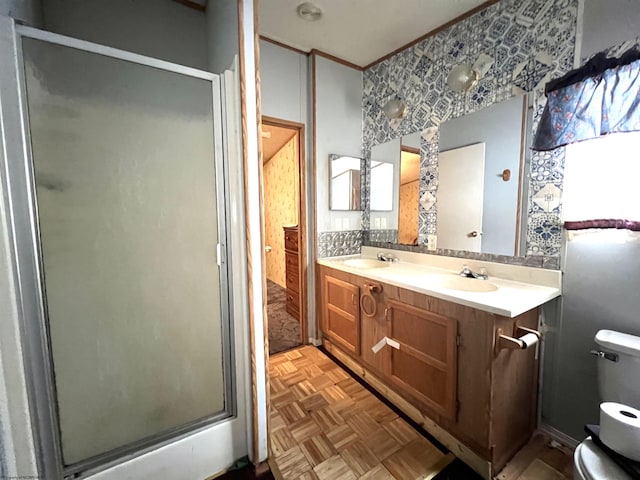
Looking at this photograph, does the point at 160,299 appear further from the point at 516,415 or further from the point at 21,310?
the point at 516,415

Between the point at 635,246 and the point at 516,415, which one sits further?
the point at 516,415

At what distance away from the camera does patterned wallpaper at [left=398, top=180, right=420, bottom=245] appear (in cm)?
215

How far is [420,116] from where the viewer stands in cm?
207

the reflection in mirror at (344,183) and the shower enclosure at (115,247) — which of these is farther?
the reflection in mirror at (344,183)

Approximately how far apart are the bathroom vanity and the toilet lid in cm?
31

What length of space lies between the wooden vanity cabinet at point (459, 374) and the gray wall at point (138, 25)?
211cm

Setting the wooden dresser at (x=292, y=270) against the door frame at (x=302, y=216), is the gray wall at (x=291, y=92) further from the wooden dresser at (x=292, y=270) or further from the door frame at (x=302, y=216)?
the wooden dresser at (x=292, y=270)

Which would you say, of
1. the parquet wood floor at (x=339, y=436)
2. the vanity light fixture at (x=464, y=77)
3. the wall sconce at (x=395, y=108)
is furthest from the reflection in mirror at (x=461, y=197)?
the parquet wood floor at (x=339, y=436)

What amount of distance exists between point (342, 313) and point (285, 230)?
1.68 metres

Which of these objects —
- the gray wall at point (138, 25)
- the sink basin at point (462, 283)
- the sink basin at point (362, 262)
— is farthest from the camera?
the sink basin at point (362, 262)

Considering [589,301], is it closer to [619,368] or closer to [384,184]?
[619,368]

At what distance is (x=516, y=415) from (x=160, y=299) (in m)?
1.85

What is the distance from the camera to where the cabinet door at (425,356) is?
1336 mm

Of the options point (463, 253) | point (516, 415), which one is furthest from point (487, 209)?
point (516, 415)
